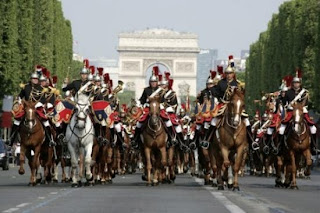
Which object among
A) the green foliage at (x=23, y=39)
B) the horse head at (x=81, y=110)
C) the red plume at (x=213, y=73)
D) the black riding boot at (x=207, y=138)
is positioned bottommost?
the black riding boot at (x=207, y=138)

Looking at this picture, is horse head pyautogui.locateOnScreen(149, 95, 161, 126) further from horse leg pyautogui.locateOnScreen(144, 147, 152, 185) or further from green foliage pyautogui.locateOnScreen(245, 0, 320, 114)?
green foliage pyautogui.locateOnScreen(245, 0, 320, 114)

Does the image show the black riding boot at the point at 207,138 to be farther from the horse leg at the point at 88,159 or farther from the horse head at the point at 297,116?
the horse leg at the point at 88,159

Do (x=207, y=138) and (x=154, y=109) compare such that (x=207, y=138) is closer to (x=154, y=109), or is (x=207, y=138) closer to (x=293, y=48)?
(x=154, y=109)

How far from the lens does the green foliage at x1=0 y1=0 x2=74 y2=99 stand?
70.3 m

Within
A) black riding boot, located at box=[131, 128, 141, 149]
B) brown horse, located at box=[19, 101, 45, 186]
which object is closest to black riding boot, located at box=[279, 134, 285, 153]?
black riding boot, located at box=[131, 128, 141, 149]

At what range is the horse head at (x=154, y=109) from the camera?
3184 centimetres

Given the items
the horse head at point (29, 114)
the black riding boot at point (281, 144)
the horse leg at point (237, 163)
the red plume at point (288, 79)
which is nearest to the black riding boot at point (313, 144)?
the black riding boot at point (281, 144)

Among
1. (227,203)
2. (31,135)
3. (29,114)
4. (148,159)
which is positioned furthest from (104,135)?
(227,203)

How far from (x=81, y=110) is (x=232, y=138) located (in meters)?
3.47

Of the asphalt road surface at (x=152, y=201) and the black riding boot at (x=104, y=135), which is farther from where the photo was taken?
the black riding boot at (x=104, y=135)

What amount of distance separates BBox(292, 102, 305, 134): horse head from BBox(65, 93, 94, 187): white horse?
4740 mm

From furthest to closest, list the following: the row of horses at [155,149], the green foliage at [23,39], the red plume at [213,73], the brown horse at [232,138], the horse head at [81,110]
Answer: the green foliage at [23,39]
the red plume at [213,73]
the horse head at [81,110]
the row of horses at [155,149]
the brown horse at [232,138]

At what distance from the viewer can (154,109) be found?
31.9 m

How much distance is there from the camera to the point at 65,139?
1242 inches
